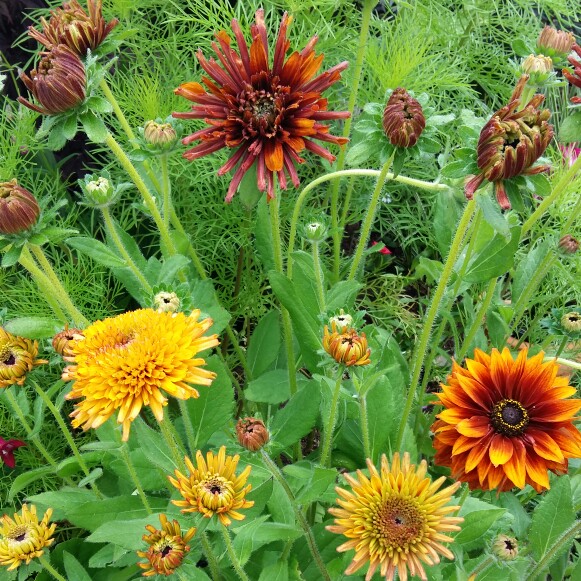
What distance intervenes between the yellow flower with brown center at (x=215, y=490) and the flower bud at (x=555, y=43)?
677mm

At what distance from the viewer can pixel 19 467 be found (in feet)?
3.53

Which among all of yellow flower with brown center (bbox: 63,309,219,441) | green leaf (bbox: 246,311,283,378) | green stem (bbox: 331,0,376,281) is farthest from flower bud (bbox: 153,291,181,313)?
green leaf (bbox: 246,311,283,378)

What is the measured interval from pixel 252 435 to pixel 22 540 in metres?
0.32

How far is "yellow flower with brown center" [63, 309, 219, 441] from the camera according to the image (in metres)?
0.49

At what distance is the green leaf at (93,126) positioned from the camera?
62 centimetres

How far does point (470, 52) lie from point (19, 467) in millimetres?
1142

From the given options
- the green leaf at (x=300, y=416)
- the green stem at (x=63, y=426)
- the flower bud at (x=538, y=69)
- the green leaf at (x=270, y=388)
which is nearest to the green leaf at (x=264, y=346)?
the green leaf at (x=270, y=388)

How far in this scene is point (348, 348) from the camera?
1.83 feet

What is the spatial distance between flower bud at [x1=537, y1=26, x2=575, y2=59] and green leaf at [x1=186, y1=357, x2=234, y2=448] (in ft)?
1.98

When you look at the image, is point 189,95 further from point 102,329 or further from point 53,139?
point 102,329

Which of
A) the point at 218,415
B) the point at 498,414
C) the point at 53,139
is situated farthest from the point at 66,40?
the point at 498,414

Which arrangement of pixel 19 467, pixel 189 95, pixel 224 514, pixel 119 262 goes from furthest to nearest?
pixel 19 467 < pixel 119 262 < pixel 189 95 < pixel 224 514

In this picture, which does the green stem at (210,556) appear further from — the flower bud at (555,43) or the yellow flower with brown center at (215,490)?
the flower bud at (555,43)

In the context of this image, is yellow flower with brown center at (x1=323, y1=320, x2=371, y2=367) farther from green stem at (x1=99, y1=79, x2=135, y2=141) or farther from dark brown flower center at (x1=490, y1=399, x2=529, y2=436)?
green stem at (x1=99, y1=79, x2=135, y2=141)
